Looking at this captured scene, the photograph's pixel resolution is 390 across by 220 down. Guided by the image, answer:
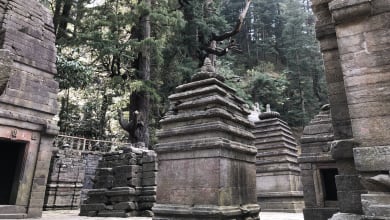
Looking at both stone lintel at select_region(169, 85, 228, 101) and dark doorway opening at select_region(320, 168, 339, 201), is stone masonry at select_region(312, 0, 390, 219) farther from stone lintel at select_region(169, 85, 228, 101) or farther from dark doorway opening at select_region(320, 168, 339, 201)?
dark doorway opening at select_region(320, 168, 339, 201)

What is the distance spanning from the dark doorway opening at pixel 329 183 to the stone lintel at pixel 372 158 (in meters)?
5.59

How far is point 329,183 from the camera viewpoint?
893cm

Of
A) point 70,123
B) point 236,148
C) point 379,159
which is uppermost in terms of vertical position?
point 70,123

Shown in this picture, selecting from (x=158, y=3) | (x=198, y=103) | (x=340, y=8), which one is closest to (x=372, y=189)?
(x=340, y=8)

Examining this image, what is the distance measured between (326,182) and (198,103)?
4.84m

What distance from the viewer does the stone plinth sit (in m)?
8.55

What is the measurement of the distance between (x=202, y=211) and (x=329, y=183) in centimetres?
495

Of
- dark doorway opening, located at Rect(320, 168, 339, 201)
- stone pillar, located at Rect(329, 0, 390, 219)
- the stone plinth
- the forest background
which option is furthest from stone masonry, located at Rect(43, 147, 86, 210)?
stone pillar, located at Rect(329, 0, 390, 219)

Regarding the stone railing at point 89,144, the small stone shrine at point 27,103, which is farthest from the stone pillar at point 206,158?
the stone railing at point 89,144

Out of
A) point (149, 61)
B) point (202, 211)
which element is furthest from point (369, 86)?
point (149, 61)

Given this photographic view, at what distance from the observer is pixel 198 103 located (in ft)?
22.6

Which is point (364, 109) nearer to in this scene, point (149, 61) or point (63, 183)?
point (63, 183)

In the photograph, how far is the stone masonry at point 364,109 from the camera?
354 centimetres

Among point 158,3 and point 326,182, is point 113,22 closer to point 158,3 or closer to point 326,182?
point 158,3
